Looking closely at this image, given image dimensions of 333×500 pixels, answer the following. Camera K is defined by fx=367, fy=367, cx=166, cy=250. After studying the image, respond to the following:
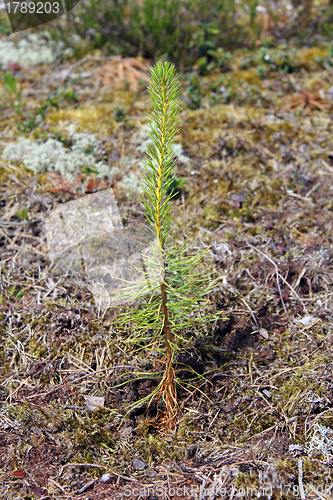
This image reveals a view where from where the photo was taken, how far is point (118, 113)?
4.09 metres

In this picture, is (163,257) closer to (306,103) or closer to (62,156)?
(62,156)

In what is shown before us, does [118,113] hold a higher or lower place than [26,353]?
higher

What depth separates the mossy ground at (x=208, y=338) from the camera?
82.1 inches

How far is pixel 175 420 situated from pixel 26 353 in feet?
3.75

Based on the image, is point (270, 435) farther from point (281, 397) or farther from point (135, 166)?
point (135, 166)

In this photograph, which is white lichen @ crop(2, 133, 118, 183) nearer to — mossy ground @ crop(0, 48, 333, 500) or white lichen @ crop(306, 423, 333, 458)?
mossy ground @ crop(0, 48, 333, 500)

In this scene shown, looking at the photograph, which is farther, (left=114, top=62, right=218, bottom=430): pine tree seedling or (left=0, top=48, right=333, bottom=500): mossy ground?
(left=0, top=48, right=333, bottom=500): mossy ground

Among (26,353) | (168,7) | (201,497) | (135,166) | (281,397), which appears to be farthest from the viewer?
(168,7)

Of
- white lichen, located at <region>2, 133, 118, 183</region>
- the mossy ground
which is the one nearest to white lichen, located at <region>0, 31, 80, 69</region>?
the mossy ground

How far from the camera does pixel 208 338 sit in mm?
2641

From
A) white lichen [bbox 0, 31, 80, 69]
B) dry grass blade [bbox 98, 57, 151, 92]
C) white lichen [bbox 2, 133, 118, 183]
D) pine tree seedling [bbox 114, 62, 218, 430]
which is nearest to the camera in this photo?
pine tree seedling [bbox 114, 62, 218, 430]

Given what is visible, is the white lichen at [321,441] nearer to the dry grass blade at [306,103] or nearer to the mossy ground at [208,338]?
the mossy ground at [208,338]

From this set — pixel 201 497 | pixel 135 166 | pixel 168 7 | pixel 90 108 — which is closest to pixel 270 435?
pixel 201 497

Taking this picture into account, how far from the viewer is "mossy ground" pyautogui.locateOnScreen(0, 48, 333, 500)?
82.1 inches
